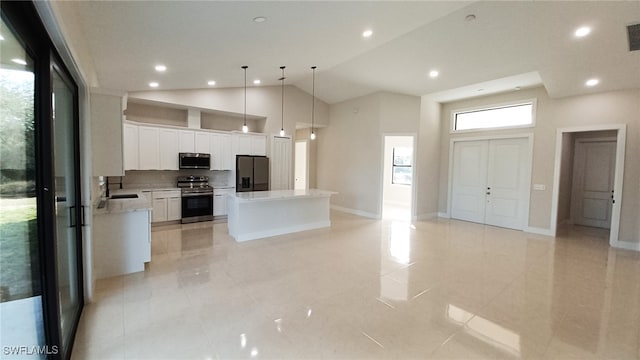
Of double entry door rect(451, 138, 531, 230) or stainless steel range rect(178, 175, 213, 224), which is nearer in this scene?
stainless steel range rect(178, 175, 213, 224)

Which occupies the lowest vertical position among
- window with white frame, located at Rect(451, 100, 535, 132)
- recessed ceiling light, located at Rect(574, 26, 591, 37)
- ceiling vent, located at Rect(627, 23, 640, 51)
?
window with white frame, located at Rect(451, 100, 535, 132)

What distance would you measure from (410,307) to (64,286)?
3.14 m

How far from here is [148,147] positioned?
19.3 ft

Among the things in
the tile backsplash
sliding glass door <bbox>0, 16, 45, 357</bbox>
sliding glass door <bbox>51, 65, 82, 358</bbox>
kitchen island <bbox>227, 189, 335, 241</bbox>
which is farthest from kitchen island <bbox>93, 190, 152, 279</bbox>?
the tile backsplash

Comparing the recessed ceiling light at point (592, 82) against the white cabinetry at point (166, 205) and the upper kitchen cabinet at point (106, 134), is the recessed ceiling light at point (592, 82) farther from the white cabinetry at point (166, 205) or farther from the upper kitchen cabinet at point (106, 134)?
the white cabinetry at point (166, 205)

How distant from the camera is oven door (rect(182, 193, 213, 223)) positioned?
20.5ft

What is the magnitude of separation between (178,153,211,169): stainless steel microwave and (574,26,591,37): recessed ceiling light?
709 centimetres

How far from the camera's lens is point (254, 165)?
7.08 m

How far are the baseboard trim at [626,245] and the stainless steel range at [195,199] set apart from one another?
852cm

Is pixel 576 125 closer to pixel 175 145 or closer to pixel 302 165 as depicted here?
pixel 302 165

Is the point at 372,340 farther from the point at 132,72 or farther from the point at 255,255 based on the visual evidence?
the point at 132,72

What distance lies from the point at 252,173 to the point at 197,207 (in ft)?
5.11

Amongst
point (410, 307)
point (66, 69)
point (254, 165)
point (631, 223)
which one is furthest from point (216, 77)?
point (631, 223)

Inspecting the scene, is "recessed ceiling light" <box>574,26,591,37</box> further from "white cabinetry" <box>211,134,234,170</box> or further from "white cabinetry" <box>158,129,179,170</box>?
"white cabinetry" <box>158,129,179,170</box>
